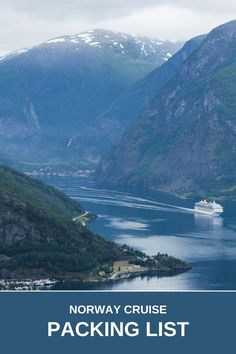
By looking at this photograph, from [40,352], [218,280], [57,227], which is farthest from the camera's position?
[57,227]

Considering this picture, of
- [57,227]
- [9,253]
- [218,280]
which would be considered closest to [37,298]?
[218,280]

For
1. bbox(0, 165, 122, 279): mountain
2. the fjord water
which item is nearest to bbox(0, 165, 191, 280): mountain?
bbox(0, 165, 122, 279): mountain

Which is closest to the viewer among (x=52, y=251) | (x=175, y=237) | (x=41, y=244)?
(x=52, y=251)

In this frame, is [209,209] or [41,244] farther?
[209,209]

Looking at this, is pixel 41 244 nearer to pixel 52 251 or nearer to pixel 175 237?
pixel 52 251

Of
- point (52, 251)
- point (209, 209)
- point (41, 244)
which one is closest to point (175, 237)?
point (41, 244)

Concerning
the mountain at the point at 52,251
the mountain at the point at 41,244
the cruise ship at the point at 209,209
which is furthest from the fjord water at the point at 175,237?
the mountain at the point at 41,244

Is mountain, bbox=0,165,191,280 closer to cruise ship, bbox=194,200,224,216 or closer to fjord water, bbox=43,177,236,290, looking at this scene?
fjord water, bbox=43,177,236,290

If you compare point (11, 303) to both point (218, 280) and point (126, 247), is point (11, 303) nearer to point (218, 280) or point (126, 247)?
Answer: point (218, 280)

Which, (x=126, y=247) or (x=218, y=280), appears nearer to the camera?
(x=218, y=280)
